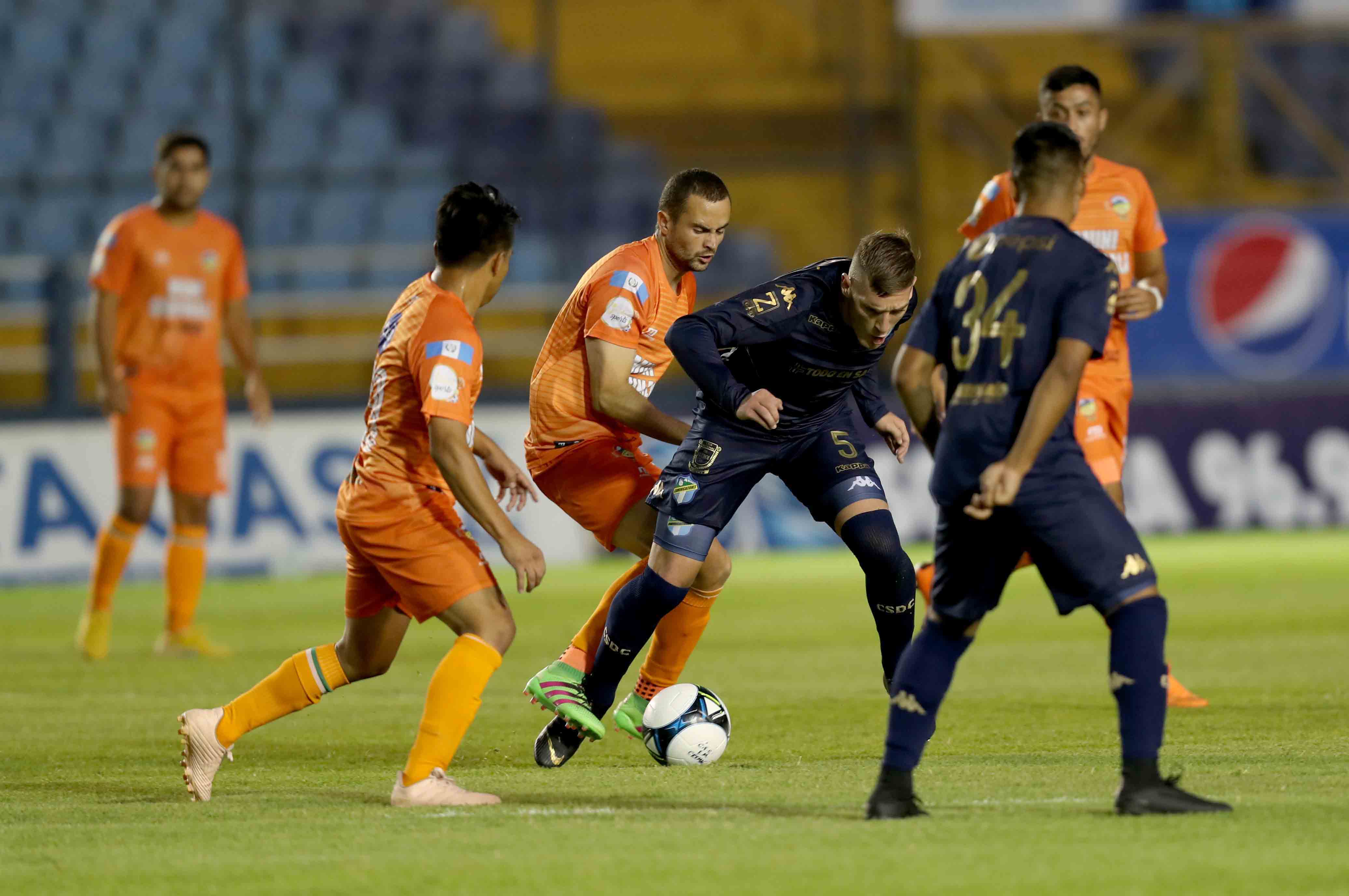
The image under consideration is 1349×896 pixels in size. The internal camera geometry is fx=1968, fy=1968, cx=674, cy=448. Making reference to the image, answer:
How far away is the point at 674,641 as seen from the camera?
6695mm

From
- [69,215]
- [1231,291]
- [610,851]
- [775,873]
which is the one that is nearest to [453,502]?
[610,851]

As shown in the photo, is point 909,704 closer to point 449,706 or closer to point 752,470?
point 449,706

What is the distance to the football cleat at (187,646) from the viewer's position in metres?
9.91

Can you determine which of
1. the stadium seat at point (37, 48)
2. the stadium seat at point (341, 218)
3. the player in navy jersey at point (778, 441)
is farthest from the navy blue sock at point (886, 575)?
the stadium seat at point (37, 48)

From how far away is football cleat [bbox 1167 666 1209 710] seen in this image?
722 cm

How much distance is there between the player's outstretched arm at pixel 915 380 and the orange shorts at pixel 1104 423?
8.20 ft

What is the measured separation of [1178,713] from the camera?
707 centimetres

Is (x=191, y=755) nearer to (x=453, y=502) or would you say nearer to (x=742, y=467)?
(x=453, y=502)

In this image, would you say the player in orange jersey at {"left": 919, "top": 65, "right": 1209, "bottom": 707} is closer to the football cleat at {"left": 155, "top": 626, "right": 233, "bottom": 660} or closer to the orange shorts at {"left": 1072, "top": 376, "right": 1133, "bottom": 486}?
the orange shorts at {"left": 1072, "top": 376, "right": 1133, "bottom": 486}

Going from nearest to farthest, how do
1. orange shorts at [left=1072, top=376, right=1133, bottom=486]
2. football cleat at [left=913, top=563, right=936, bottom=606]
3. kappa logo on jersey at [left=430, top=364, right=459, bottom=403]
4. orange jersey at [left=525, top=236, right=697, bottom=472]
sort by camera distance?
kappa logo on jersey at [left=430, top=364, right=459, bottom=403], orange jersey at [left=525, top=236, right=697, bottom=472], orange shorts at [left=1072, top=376, right=1133, bottom=486], football cleat at [left=913, top=563, right=936, bottom=606]

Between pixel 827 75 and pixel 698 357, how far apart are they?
57.9ft

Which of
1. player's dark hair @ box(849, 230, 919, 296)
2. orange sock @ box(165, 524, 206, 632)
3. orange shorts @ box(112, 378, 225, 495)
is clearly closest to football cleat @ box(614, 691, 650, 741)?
player's dark hair @ box(849, 230, 919, 296)

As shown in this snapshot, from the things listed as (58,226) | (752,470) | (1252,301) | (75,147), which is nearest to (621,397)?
(752,470)

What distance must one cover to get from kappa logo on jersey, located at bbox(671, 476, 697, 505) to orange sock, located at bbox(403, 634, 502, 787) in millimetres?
1126
